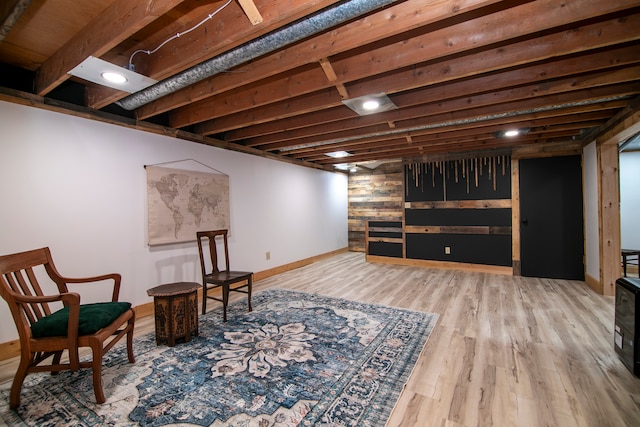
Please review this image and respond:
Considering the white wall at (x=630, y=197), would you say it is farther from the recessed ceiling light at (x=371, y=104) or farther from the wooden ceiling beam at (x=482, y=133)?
the recessed ceiling light at (x=371, y=104)

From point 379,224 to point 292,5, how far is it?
16.9ft

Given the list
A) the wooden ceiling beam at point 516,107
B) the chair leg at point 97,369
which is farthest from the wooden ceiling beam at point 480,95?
the chair leg at point 97,369

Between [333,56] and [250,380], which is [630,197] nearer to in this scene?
[333,56]

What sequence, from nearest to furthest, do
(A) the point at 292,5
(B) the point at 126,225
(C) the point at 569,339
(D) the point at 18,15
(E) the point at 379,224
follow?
1. (A) the point at 292,5
2. (D) the point at 18,15
3. (C) the point at 569,339
4. (B) the point at 126,225
5. (E) the point at 379,224

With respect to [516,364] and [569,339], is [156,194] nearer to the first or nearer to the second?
[516,364]

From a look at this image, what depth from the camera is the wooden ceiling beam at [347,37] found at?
61.7 inches

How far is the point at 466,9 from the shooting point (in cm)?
151

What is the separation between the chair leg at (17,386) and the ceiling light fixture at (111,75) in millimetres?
2004

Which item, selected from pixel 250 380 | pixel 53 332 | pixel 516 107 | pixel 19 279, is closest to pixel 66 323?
pixel 53 332

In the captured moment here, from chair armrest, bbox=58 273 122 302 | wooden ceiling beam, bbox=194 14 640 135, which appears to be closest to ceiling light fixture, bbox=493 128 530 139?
wooden ceiling beam, bbox=194 14 640 135

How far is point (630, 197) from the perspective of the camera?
17.1 ft

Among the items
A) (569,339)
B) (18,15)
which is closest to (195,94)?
(18,15)

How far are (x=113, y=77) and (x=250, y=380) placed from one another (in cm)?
255

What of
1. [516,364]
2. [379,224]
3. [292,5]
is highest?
[292,5]
